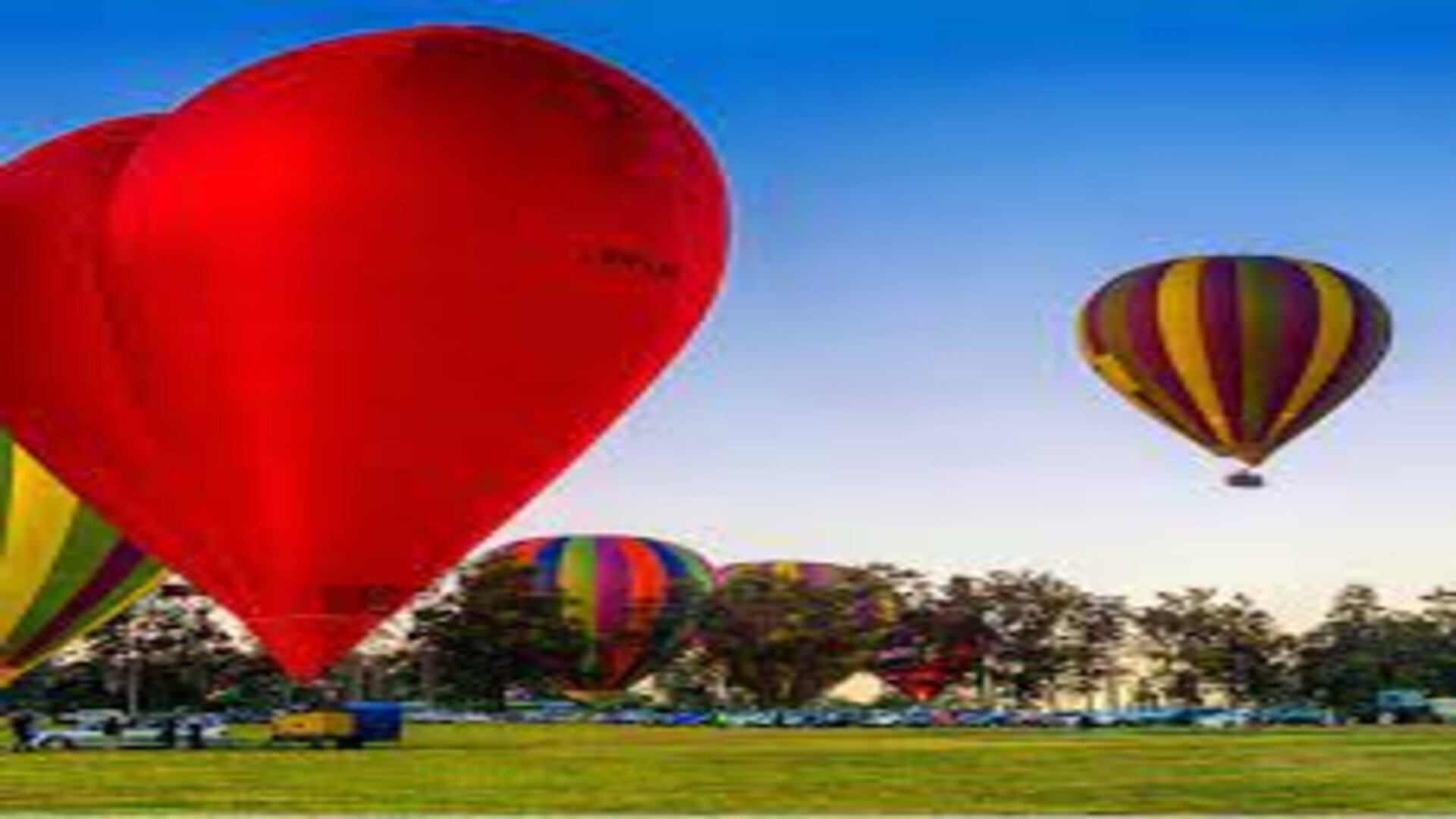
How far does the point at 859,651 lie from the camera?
427 feet

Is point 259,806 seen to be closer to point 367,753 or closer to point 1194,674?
point 367,753

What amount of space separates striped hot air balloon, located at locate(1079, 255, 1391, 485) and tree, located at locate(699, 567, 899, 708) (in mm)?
71296

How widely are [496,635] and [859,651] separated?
21.0 meters

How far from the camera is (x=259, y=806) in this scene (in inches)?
1236

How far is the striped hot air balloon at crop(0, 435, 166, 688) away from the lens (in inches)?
1443

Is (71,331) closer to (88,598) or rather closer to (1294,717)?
(88,598)

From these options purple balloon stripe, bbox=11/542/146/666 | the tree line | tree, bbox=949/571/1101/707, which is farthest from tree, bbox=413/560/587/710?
purple balloon stripe, bbox=11/542/146/666

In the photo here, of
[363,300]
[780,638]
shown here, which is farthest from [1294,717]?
[363,300]

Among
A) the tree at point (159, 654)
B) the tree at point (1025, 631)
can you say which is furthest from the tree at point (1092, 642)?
the tree at point (159, 654)

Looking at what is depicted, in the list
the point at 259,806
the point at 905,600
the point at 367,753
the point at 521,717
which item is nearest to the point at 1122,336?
the point at 367,753

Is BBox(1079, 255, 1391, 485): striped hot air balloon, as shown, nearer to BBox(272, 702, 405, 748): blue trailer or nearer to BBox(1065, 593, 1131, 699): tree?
BBox(272, 702, 405, 748): blue trailer

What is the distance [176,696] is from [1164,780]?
105260 millimetres

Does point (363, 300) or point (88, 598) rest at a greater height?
point (363, 300)

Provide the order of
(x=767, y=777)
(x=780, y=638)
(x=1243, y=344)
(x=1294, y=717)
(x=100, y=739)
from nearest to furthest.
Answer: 1. (x=767, y=777)
2. (x=1243, y=344)
3. (x=100, y=739)
4. (x=1294, y=717)
5. (x=780, y=638)
